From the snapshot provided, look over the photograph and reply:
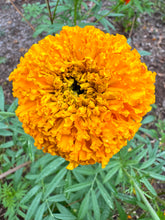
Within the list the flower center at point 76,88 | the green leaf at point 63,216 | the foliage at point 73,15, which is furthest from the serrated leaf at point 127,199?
the foliage at point 73,15

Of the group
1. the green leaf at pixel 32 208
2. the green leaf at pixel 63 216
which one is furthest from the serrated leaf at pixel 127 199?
the green leaf at pixel 32 208

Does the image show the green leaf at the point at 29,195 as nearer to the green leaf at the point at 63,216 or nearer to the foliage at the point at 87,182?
the foliage at the point at 87,182

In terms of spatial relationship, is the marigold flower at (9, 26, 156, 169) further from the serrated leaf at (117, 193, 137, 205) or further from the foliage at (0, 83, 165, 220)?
the serrated leaf at (117, 193, 137, 205)

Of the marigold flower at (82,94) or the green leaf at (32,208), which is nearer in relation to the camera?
the marigold flower at (82,94)

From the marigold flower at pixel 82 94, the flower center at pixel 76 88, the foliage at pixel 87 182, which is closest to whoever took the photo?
the marigold flower at pixel 82 94

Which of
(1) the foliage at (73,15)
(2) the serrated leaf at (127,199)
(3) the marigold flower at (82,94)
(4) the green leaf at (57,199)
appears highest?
(1) the foliage at (73,15)

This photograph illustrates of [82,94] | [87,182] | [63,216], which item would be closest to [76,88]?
[82,94]

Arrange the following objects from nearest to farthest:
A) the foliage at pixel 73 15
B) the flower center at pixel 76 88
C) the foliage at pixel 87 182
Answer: the flower center at pixel 76 88, the foliage at pixel 87 182, the foliage at pixel 73 15

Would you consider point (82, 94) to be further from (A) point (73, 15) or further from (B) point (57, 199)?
(A) point (73, 15)

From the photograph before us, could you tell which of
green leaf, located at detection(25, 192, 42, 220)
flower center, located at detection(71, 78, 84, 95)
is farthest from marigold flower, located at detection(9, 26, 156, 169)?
green leaf, located at detection(25, 192, 42, 220)

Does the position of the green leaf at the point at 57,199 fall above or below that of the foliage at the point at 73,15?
below
